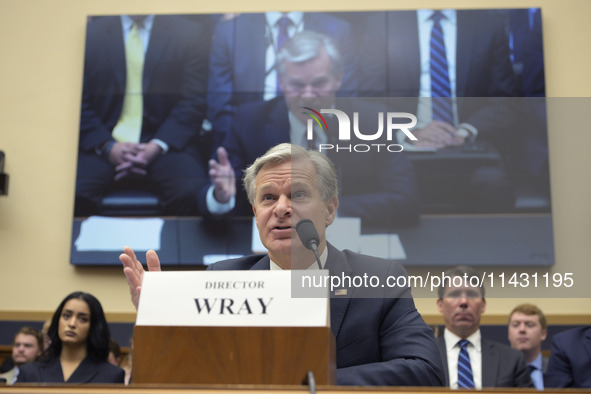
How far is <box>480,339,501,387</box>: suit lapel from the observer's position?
361 cm

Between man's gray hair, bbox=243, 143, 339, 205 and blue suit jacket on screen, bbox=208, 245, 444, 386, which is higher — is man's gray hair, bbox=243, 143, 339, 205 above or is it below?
above

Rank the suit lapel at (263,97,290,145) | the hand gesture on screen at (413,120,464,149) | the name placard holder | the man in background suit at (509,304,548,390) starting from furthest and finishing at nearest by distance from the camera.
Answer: the suit lapel at (263,97,290,145) → the man in background suit at (509,304,548,390) → the hand gesture on screen at (413,120,464,149) → the name placard holder

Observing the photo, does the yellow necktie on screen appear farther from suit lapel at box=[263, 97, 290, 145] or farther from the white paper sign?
the white paper sign

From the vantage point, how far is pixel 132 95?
19.0 ft

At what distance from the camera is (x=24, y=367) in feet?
12.4

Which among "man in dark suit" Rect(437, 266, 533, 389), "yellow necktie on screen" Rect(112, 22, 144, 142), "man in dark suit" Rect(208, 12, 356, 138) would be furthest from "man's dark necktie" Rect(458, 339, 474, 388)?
"yellow necktie on screen" Rect(112, 22, 144, 142)

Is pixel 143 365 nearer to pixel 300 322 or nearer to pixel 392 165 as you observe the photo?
pixel 300 322

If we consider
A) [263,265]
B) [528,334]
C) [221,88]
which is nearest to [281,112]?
[221,88]

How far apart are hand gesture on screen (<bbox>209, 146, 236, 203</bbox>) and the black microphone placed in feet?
11.1

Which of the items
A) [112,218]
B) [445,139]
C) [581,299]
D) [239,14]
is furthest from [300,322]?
[239,14]

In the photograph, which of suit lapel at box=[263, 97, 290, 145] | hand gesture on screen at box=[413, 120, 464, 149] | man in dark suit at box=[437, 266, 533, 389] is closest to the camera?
hand gesture on screen at box=[413, 120, 464, 149]

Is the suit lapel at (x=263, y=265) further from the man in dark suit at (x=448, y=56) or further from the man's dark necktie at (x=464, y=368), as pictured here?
the man in dark suit at (x=448, y=56)

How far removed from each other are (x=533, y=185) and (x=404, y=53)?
316cm

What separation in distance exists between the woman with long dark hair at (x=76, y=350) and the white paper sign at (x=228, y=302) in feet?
7.26
